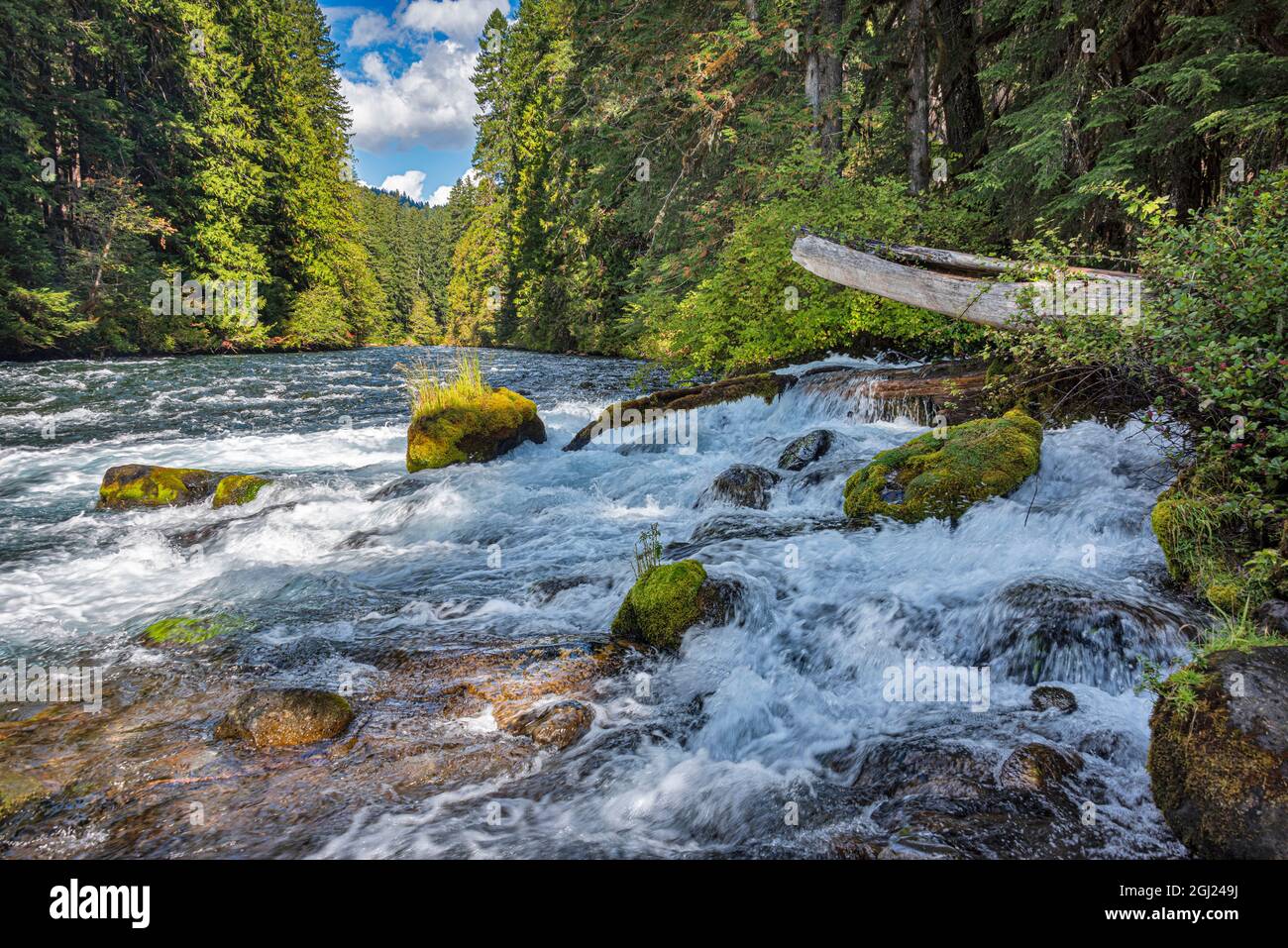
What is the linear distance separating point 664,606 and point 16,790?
380 centimetres

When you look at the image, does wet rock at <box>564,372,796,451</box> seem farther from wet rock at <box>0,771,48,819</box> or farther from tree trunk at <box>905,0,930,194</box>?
wet rock at <box>0,771,48,819</box>

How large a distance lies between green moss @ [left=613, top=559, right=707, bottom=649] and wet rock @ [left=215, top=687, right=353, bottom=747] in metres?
2.06

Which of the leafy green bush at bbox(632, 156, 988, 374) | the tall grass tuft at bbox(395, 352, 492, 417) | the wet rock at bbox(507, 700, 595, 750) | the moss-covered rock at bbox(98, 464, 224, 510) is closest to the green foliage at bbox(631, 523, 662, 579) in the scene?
the wet rock at bbox(507, 700, 595, 750)

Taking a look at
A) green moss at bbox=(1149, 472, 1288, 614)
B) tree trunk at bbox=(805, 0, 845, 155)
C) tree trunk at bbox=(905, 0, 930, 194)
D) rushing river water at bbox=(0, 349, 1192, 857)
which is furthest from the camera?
tree trunk at bbox=(805, 0, 845, 155)

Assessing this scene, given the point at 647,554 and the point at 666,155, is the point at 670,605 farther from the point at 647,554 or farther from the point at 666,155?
the point at 666,155

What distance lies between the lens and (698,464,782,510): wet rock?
786 cm

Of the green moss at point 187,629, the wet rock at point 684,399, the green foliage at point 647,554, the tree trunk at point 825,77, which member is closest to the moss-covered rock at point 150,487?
the green moss at point 187,629

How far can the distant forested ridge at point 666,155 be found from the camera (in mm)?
8930

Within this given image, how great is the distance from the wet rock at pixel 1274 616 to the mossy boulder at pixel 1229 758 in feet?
1.30

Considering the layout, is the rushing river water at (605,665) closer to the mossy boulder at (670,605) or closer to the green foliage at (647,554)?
the mossy boulder at (670,605)

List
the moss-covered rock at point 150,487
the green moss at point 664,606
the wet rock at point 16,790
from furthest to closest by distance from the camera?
the moss-covered rock at point 150,487 → the green moss at point 664,606 → the wet rock at point 16,790

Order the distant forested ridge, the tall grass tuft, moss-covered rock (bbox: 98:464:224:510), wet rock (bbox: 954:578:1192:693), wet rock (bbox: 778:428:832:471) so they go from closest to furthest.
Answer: wet rock (bbox: 954:578:1192:693) < wet rock (bbox: 778:428:832:471) < moss-covered rock (bbox: 98:464:224:510) < the distant forested ridge < the tall grass tuft

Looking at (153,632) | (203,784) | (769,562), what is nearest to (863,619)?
(769,562)

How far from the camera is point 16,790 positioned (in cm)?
340
